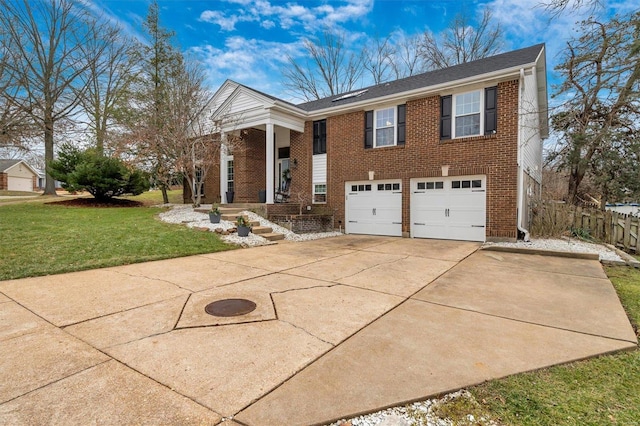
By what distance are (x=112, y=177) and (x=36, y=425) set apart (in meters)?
15.0

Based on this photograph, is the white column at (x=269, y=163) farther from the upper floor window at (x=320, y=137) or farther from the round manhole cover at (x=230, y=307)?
the round manhole cover at (x=230, y=307)

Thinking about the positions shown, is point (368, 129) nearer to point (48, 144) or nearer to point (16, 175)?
point (48, 144)

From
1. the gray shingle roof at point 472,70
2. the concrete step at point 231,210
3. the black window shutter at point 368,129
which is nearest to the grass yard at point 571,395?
the gray shingle roof at point 472,70

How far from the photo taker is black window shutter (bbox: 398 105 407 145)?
11.0 metres

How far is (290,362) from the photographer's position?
2531mm

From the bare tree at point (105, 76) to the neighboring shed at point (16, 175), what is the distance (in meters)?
27.9

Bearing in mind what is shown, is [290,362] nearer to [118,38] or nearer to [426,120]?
Answer: [426,120]

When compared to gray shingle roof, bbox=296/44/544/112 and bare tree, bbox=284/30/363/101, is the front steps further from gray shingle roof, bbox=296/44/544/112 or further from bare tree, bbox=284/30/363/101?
bare tree, bbox=284/30/363/101

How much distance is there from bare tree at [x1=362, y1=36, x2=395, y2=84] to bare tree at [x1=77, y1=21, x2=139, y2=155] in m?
17.2

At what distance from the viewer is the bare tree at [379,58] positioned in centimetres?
2459

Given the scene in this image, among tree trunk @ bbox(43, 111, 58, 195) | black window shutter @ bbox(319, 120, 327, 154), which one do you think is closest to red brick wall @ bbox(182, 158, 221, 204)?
black window shutter @ bbox(319, 120, 327, 154)

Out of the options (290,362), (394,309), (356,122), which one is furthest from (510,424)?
(356,122)

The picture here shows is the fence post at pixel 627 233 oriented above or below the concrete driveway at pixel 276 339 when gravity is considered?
above

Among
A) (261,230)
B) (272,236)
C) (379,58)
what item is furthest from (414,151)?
(379,58)
